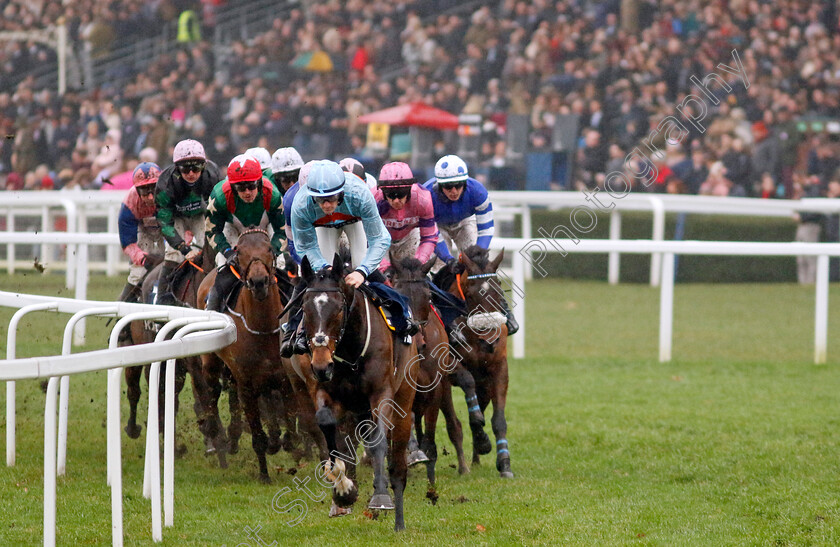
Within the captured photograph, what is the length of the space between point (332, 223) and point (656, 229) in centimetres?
1030

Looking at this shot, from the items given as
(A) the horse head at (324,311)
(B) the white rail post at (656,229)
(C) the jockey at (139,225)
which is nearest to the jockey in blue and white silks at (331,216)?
(A) the horse head at (324,311)

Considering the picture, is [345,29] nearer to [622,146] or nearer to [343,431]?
[622,146]

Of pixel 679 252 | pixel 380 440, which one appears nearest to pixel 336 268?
pixel 380 440

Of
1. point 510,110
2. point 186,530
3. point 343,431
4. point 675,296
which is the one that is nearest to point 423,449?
point 343,431

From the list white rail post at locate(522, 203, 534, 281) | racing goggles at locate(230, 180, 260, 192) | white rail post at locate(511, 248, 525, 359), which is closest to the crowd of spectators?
white rail post at locate(522, 203, 534, 281)

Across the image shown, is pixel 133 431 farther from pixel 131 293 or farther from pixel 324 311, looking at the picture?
pixel 324 311

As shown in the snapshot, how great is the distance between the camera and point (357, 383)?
16.7ft

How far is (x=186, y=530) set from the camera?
4898 mm

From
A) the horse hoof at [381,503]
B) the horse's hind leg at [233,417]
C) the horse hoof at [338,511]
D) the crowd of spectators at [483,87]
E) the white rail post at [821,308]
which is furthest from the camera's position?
the crowd of spectators at [483,87]

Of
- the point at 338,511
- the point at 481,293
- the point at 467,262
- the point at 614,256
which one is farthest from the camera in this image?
the point at 614,256

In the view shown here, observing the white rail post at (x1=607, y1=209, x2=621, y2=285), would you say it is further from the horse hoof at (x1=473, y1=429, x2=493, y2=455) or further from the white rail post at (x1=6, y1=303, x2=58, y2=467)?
the white rail post at (x1=6, y1=303, x2=58, y2=467)

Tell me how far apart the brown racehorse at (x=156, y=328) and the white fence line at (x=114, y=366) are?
1.20m

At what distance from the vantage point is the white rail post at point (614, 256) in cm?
1556

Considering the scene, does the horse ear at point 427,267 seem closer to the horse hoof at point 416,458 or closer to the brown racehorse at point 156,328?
the horse hoof at point 416,458
